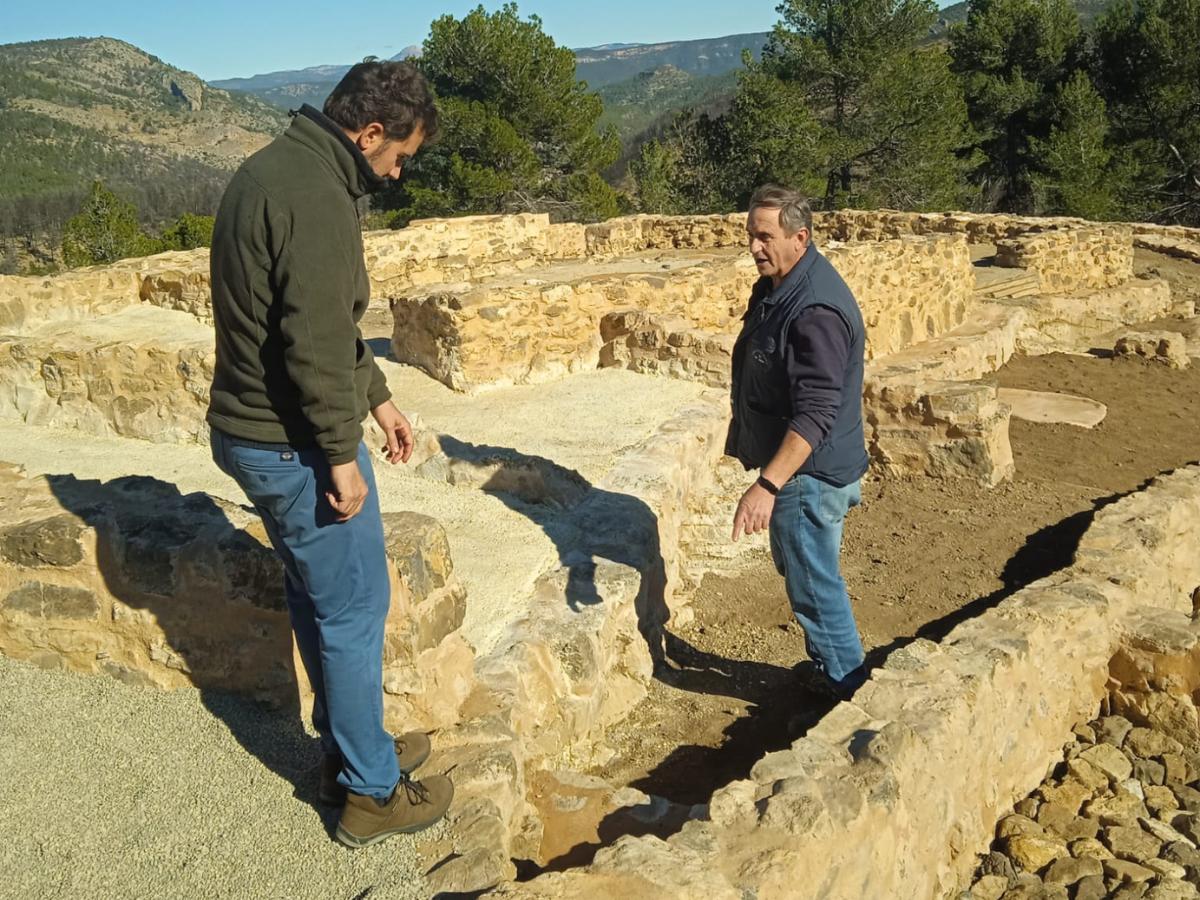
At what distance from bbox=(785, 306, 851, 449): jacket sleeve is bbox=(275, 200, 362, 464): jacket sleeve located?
1558 mm

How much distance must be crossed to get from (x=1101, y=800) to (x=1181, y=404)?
19.9 ft

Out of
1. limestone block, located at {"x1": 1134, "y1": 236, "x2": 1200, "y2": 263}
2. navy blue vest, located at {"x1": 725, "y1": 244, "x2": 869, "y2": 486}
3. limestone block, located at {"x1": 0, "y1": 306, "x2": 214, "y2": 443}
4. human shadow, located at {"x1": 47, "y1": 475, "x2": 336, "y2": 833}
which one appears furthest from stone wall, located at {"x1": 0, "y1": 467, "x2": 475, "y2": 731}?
limestone block, located at {"x1": 1134, "y1": 236, "x2": 1200, "y2": 263}

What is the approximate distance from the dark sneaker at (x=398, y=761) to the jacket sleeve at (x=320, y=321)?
2.66ft

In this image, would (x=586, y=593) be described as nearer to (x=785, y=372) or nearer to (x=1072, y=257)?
(x=785, y=372)

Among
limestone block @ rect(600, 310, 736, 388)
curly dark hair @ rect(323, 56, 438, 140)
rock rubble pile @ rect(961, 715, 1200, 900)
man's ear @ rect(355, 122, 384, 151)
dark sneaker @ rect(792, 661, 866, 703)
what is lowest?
rock rubble pile @ rect(961, 715, 1200, 900)

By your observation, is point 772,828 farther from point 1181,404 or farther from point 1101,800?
point 1181,404

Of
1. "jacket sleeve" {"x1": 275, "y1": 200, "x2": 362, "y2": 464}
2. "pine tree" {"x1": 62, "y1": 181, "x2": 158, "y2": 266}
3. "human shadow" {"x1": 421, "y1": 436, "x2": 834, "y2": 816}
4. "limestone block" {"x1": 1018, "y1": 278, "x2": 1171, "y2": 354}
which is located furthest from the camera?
"pine tree" {"x1": 62, "y1": 181, "x2": 158, "y2": 266}

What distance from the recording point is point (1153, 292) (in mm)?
13594

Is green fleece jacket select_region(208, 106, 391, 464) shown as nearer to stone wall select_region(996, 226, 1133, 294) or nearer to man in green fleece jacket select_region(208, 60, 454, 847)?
man in green fleece jacket select_region(208, 60, 454, 847)

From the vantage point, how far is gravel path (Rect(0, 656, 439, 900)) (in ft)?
7.58

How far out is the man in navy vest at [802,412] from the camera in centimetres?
328

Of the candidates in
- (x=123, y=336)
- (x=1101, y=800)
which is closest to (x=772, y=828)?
(x=1101, y=800)

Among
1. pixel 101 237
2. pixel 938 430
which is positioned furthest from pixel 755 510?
pixel 101 237

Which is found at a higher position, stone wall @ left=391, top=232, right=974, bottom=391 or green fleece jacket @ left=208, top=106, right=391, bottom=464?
green fleece jacket @ left=208, top=106, right=391, bottom=464
